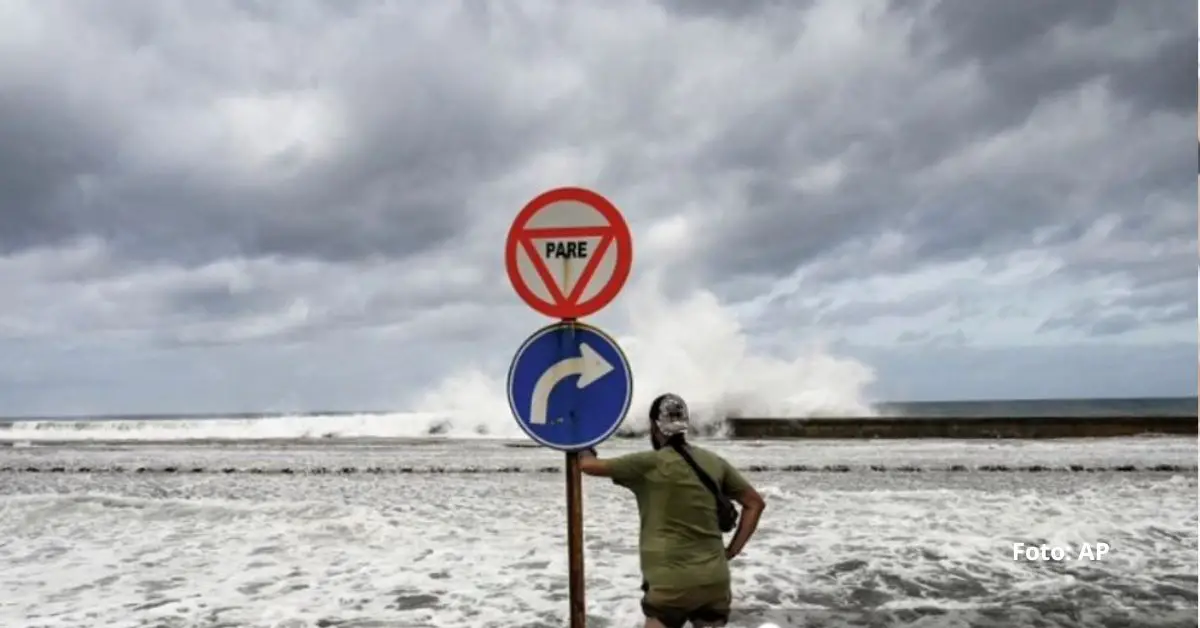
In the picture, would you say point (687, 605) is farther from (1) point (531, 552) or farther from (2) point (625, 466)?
(1) point (531, 552)

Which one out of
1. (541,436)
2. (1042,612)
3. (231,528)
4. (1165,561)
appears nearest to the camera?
(541,436)

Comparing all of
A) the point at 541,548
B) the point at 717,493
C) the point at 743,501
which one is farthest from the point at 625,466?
the point at 541,548

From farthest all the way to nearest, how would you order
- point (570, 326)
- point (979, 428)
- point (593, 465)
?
Answer: point (979, 428) → point (570, 326) → point (593, 465)

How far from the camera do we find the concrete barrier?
113 feet

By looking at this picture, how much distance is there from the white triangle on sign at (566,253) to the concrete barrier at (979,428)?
107ft

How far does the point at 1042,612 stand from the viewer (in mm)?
7871

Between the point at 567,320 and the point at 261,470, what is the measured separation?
20300mm

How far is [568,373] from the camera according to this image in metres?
4.31

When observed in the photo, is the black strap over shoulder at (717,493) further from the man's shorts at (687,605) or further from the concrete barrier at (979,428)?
the concrete barrier at (979,428)

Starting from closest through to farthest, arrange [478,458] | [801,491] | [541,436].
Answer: [541,436] < [801,491] < [478,458]

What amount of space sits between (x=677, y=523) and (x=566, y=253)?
54.8 inches

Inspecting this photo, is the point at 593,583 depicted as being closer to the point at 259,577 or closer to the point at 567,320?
the point at 259,577

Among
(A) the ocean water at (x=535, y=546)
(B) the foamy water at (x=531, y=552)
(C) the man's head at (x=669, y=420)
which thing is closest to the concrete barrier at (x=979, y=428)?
(A) the ocean water at (x=535, y=546)

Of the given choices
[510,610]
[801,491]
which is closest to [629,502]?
[801,491]
